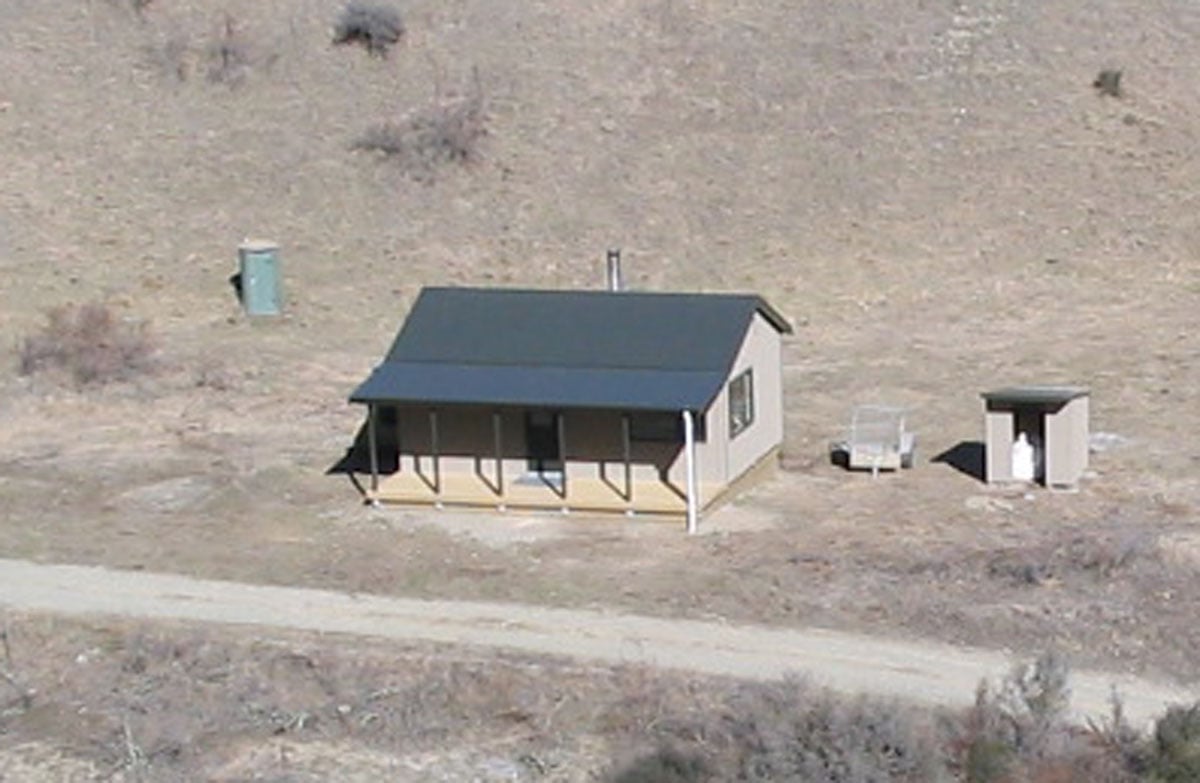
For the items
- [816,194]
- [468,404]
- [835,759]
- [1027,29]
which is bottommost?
[835,759]

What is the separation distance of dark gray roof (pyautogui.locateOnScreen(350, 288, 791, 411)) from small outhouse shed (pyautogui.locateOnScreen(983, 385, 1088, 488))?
387 centimetres

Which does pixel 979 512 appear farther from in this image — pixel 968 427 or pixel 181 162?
pixel 181 162

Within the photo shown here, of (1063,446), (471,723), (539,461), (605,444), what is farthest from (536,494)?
(471,723)

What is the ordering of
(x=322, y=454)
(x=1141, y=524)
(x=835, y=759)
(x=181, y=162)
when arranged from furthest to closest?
(x=181, y=162)
(x=322, y=454)
(x=1141, y=524)
(x=835, y=759)

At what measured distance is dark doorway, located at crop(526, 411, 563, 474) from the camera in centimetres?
3394

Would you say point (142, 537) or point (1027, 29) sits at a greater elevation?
point (1027, 29)

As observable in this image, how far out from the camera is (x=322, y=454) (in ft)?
123

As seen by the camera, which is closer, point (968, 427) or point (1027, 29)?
point (968, 427)

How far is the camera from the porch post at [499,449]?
1337 inches

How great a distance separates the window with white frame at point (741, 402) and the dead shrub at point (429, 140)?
845 inches

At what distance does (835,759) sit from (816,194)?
3092cm

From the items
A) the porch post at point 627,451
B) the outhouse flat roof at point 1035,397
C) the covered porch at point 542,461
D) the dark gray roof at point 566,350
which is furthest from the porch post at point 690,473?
the outhouse flat roof at point 1035,397

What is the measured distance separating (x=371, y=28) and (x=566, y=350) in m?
27.1

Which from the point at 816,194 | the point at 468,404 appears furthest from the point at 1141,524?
the point at 816,194
